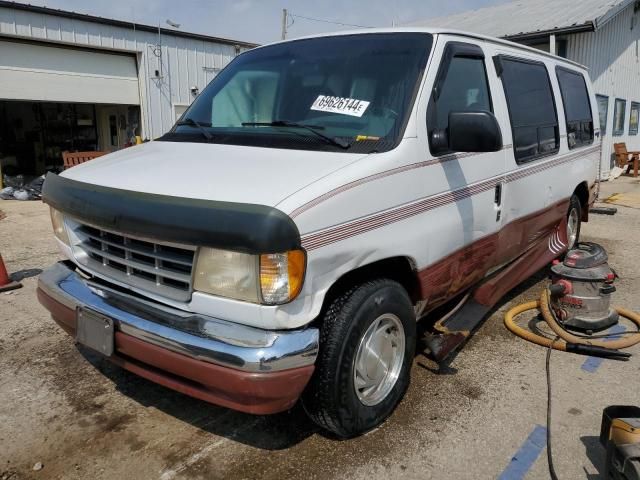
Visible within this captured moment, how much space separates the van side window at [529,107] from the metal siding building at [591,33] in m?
8.94

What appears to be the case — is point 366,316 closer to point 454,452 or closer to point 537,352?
point 454,452

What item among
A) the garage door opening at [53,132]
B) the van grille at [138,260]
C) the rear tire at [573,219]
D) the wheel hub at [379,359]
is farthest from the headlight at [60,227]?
the garage door opening at [53,132]

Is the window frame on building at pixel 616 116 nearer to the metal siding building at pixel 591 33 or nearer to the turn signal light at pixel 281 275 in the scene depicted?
the metal siding building at pixel 591 33

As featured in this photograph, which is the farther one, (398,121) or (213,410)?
(213,410)

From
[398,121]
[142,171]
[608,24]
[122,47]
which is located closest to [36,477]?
[142,171]

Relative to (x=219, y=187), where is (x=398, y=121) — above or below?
above

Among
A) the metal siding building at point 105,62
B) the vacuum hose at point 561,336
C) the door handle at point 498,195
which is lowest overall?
the vacuum hose at point 561,336

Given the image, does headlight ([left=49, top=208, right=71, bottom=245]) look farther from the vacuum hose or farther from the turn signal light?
the vacuum hose

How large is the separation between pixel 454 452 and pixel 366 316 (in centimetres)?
87

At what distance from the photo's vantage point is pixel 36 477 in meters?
2.58

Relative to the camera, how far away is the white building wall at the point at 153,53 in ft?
38.1

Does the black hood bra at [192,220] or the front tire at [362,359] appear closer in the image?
the black hood bra at [192,220]

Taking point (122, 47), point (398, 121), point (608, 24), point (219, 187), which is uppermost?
point (608, 24)

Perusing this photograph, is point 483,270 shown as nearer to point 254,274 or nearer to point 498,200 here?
point 498,200
